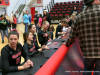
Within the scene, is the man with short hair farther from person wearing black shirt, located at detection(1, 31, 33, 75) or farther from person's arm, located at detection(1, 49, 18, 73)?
person's arm, located at detection(1, 49, 18, 73)

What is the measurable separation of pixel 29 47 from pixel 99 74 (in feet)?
4.73

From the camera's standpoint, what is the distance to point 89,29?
141 cm

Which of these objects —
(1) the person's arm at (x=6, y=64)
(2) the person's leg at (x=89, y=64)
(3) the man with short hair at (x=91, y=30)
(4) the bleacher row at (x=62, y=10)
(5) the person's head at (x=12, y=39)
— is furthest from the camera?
(4) the bleacher row at (x=62, y=10)

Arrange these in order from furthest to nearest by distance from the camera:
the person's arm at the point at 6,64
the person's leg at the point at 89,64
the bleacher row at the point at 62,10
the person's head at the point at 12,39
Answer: the bleacher row at the point at 62,10 → the person's head at the point at 12,39 → the person's arm at the point at 6,64 → the person's leg at the point at 89,64

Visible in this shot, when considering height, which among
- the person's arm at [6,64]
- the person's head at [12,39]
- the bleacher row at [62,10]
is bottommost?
the person's arm at [6,64]

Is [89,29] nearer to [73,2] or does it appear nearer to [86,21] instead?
[86,21]

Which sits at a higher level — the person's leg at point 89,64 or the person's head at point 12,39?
the person's head at point 12,39

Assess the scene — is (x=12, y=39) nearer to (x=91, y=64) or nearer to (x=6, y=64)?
(x=6, y=64)

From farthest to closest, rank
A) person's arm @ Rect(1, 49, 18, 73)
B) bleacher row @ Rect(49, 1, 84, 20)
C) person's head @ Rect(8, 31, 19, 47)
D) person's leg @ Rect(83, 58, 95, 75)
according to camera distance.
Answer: bleacher row @ Rect(49, 1, 84, 20)
person's head @ Rect(8, 31, 19, 47)
person's arm @ Rect(1, 49, 18, 73)
person's leg @ Rect(83, 58, 95, 75)

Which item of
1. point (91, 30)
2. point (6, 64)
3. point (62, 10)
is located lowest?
point (6, 64)

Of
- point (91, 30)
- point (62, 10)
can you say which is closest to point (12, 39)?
point (91, 30)

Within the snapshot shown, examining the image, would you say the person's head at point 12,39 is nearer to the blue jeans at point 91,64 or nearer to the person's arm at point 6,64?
the person's arm at point 6,64

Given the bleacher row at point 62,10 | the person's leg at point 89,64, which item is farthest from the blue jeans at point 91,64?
the bleacher row at point 62,10

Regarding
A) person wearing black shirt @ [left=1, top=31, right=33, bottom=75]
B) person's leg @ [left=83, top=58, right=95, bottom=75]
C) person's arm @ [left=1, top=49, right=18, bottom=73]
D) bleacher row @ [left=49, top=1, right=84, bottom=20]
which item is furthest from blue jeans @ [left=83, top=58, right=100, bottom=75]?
Answer: bleacher row @ [left=49, top=1, right=84, bottom=20]
